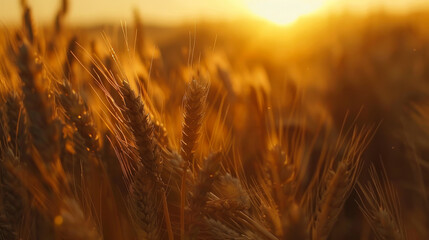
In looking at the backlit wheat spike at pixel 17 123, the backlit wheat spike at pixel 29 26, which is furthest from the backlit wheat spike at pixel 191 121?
the backlit wheat spike at pixel 29 26

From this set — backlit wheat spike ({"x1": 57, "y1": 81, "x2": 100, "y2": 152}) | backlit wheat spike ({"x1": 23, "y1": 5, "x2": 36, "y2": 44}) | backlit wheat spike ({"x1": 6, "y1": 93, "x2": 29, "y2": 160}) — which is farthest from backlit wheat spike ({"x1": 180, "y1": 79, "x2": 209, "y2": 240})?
backlit wheat spike ({"x1": 23, "y1": 5, "x2": 36, "y2": 44})

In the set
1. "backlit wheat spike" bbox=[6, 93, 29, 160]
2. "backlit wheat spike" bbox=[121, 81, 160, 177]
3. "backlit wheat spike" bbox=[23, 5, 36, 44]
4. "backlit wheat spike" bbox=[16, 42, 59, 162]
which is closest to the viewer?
"backlit wheat spike" bbox=[16, 42, 59, 162]

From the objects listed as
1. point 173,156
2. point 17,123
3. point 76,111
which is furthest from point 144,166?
point 17,123

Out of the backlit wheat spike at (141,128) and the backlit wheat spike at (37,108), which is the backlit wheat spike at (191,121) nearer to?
the backlit wheat spike at (141,128)

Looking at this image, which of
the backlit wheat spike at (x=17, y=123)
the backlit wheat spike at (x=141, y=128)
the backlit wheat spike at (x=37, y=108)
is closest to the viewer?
the backlit wheat spike at (x=37, y=108)

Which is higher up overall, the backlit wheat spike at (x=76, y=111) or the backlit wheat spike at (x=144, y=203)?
the backlit wheat spike at (x=76, y=111)

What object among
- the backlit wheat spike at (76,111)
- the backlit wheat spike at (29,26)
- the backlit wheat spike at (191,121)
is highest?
the backlit wheat spike at (29,26)

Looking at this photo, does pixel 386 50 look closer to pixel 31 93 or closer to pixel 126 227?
pixel 126 227

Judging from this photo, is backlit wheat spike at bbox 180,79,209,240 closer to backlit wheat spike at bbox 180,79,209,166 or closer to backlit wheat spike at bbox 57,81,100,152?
backlit wheat spike at bbox 180,79,209,166

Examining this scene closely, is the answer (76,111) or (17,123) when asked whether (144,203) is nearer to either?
(76,111)
